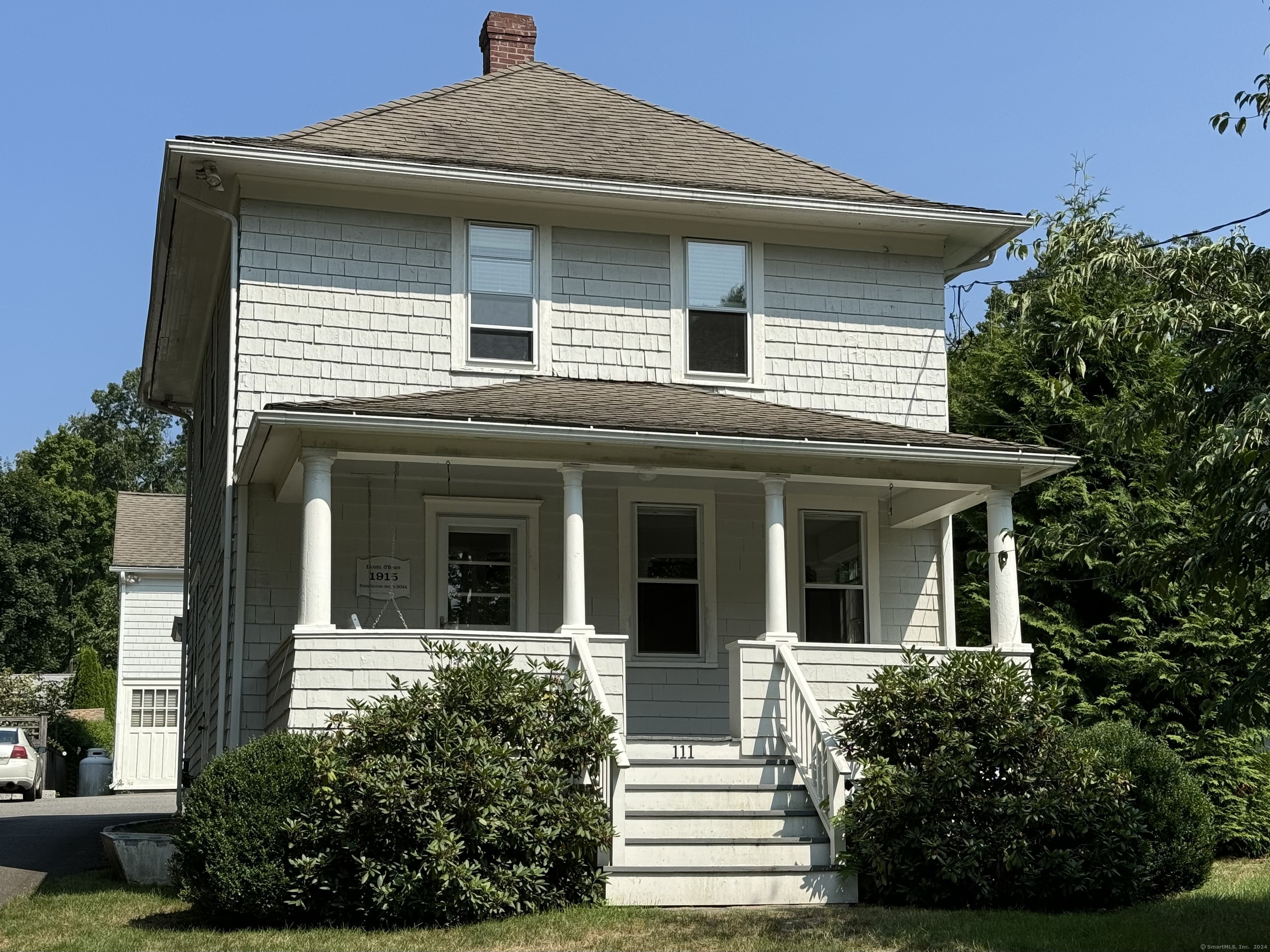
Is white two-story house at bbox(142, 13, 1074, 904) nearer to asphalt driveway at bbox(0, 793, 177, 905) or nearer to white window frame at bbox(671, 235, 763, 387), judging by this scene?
white window frame at bbox(671, 235, 763, 387)

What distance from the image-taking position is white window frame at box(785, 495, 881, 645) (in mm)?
15664

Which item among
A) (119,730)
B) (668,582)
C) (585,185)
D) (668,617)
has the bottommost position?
(119,730)

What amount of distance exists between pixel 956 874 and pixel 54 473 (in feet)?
177

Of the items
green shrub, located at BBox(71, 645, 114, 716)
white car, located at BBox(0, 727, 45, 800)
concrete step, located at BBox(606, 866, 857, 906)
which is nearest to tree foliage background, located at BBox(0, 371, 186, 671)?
green shrub, located at BBox(71, 645, 114, 716)

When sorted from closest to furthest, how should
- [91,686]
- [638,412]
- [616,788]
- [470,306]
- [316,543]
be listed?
[616,788]
[316,543]
[638,412]
[470,306]
[91,686]

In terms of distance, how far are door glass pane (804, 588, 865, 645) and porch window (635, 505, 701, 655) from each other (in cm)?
130

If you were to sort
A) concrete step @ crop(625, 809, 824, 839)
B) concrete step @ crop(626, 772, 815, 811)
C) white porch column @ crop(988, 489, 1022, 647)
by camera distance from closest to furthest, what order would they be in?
concrete step @ crop(625, 809, 824, 839), concrete step @ crop(626, 772, 815, 811), white porch column @ crop(988, 489, 1022, 647)

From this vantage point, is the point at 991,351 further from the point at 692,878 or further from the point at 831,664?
the point at 692,878

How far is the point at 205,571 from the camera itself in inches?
715

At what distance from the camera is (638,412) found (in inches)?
544

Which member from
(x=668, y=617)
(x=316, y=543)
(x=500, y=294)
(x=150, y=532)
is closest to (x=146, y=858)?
(x=316, y=543)

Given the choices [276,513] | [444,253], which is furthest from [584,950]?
[444,253]

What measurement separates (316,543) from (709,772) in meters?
3.74

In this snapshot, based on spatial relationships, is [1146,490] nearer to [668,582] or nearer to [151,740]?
[668,582]
